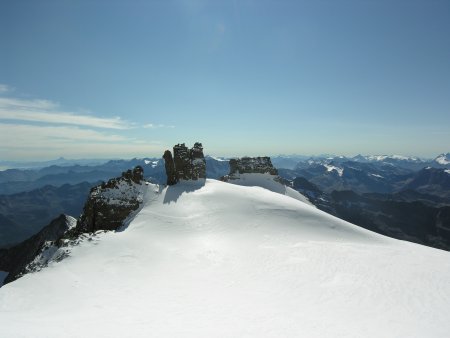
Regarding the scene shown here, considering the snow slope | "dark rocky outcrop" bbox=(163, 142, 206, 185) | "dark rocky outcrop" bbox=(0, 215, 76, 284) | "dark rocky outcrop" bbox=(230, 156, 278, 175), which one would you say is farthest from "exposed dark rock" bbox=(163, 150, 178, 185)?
"dark rocky outcrop" bbox=(230, 156, 278, 175)

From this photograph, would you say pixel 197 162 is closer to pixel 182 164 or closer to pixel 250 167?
pixel 182 164

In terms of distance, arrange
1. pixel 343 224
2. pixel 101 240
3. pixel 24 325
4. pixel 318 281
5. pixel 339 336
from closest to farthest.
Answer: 1. pixel 24 325
2. pixel 339 336
3. pixel 318 281
4. pixel 101 240
5. pixel 343 224

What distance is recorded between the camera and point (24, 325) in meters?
14.6

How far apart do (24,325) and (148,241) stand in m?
Result: 21.3

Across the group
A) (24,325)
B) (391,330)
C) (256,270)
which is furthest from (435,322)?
(24,325)

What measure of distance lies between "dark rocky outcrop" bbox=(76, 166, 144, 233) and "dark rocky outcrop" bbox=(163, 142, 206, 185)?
40.3 feet

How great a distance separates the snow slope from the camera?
1711 cm

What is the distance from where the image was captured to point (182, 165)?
64.1 metres

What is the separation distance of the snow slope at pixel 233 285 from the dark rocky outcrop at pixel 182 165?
18693 millimetres

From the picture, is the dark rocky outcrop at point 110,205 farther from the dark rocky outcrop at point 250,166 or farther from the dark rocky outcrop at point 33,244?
the dark rocky outcrop at point 250,166

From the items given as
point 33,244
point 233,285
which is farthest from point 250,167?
point 233,285

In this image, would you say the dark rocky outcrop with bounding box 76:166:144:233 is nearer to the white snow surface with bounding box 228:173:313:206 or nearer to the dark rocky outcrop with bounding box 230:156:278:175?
the white snow surface with bounding box 228:173:313:206

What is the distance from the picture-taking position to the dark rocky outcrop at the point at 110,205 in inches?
1789

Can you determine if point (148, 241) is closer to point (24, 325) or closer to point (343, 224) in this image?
point (24, 325)
